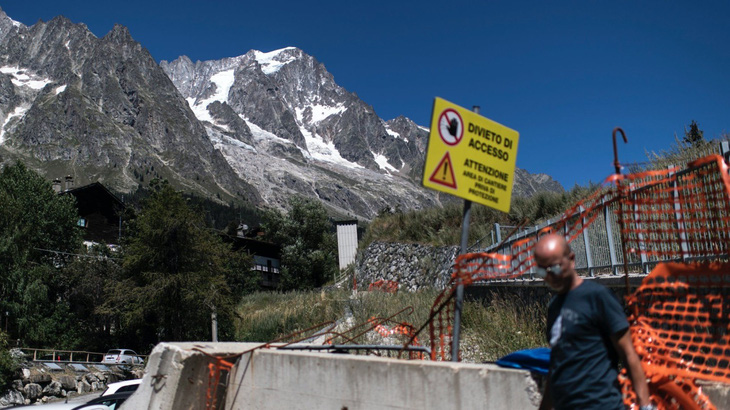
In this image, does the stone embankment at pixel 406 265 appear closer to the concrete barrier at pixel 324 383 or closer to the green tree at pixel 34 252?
the concrete barrier at pixel 324 383

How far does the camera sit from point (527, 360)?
12.8 feet

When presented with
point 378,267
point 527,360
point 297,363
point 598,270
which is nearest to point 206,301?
point 378,267

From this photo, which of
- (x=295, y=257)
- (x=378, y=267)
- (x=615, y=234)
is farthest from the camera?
(x=295, y=257)

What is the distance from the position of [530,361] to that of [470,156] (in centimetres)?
148

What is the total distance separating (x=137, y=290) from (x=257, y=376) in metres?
26.2

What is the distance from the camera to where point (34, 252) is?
127 ft

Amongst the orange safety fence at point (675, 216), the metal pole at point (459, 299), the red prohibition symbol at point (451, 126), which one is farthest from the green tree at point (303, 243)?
the red prohibition symbol at point (451, 126)

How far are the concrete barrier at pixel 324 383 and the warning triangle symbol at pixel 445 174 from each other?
49.9 inches

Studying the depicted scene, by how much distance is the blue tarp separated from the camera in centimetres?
381

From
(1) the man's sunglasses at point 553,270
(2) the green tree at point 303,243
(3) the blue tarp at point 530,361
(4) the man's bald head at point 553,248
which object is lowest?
(3) the blue tarp at point 530,361

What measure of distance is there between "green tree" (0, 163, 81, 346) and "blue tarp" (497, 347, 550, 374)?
33.6m

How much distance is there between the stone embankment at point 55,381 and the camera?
2328 centimetres

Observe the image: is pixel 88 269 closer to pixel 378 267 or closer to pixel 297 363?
pixel 378 267

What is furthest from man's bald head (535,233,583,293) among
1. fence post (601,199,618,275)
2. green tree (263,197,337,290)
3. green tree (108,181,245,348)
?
green tree (263,197,337,290)
